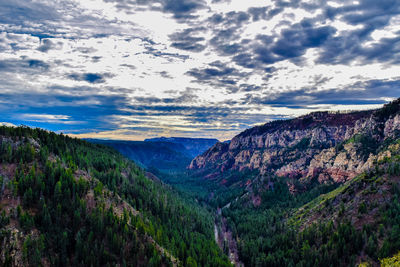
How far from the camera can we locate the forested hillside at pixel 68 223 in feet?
314

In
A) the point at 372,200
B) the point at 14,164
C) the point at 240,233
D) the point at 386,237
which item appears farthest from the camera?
the point at 240,233

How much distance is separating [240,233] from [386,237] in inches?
4065

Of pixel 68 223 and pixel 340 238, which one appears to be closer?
pixel 68 223

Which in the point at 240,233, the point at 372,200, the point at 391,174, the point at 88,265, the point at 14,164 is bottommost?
the point at 240,233

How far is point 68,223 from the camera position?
361 ft

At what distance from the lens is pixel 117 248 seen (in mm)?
107562

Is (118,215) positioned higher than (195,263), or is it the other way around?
(118,215)

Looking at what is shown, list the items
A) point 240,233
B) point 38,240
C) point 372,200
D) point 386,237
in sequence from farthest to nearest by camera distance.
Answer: point 240,233
point 372,200
point 386,237
point 38,240

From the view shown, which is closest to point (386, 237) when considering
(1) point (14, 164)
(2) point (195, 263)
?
(2) point (195, 263)

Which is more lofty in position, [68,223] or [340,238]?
[68,223]

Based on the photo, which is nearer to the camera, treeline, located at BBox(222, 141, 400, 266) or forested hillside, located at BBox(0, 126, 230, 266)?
forested hillside, located at BBox(0, 126, 230, 266)

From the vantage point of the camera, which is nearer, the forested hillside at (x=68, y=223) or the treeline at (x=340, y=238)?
the forested hillside at (x=68, y=223)

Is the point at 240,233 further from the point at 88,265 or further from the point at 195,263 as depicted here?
the point at 88,265

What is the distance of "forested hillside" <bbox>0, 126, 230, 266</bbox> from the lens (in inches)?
3762
